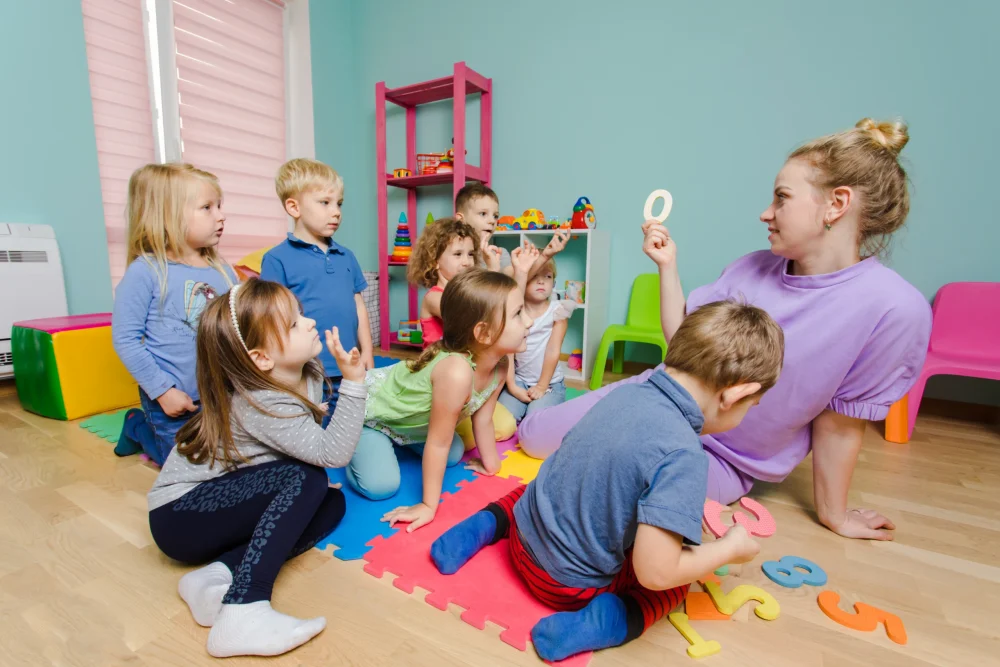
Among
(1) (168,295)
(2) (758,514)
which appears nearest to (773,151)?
(2) (758,514)

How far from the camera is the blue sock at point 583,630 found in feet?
2.96

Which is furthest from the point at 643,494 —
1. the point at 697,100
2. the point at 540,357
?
the point at 697,100

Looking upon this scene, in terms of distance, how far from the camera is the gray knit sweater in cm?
112

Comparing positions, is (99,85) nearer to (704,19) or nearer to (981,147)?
(704,19)

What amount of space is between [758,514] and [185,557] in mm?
1463

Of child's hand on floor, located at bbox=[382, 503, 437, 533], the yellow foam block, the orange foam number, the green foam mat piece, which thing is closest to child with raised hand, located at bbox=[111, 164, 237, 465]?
the green foam mat piece

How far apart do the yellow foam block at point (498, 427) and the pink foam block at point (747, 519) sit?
77 centimetres

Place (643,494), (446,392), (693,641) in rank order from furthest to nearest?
(446,392) → (693,641) → (643,494)

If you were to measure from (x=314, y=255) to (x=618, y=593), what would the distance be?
1.54 metres

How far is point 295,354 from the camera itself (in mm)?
1162

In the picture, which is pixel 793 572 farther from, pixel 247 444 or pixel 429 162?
pixel 429 162

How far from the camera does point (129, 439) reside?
1750 millimetres

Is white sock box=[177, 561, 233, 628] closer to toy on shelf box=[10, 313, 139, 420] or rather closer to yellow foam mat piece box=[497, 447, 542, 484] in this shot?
yellow foam mat piece box=[497, 447, 542, 484]

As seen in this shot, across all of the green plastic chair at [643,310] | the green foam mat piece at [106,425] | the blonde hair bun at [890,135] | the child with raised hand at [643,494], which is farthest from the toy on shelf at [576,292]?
Result: the green foam mat piece at [106,425]
